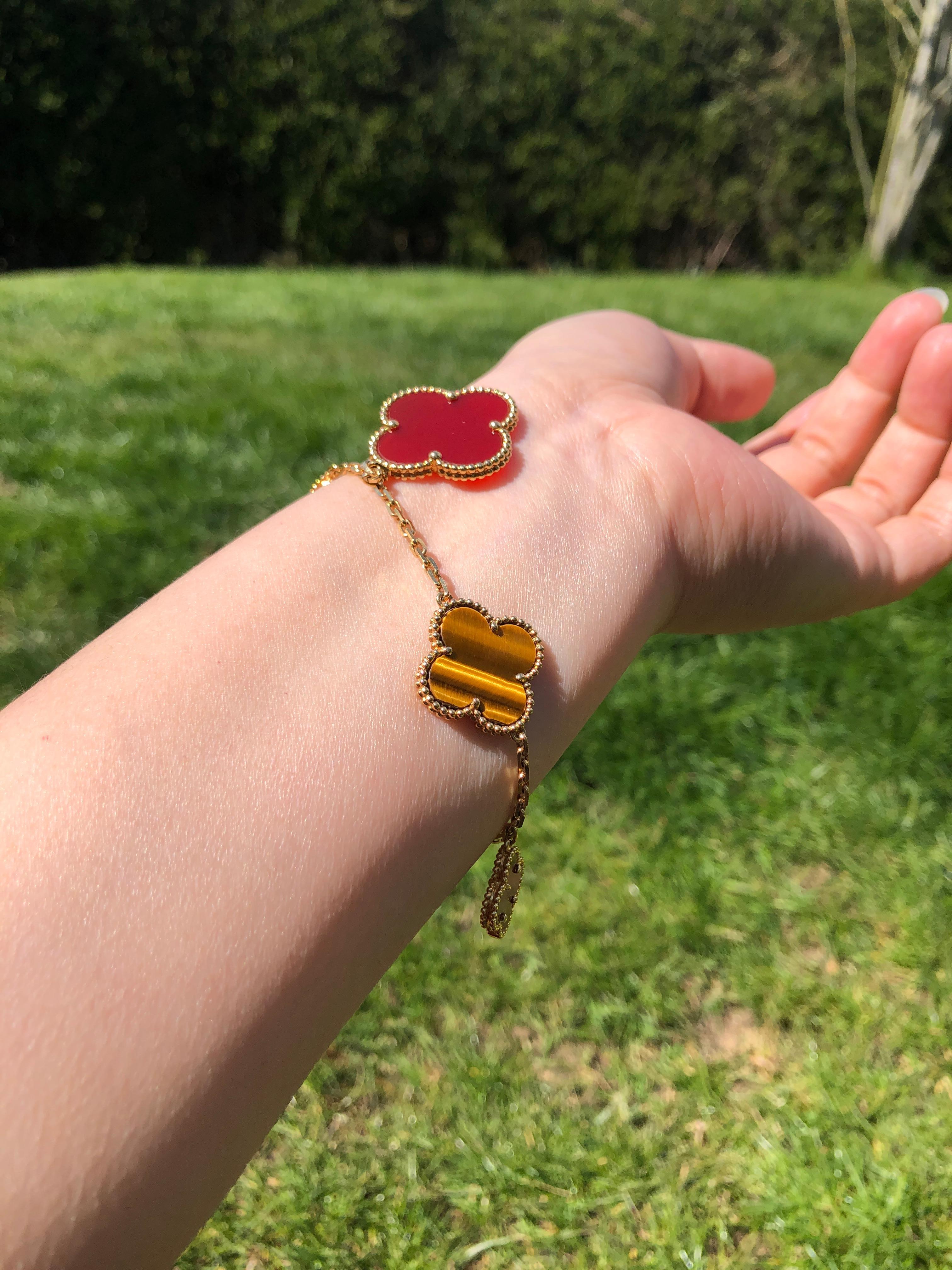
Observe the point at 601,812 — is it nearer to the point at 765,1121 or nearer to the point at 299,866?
the point at 765,1121

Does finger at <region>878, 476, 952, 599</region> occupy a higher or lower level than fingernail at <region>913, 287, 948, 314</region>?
lower

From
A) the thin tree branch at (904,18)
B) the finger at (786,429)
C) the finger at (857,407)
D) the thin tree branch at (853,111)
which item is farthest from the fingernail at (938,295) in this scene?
the thin tree branch at (853,111)

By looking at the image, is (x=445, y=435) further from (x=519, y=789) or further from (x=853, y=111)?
(x=853, y=111)

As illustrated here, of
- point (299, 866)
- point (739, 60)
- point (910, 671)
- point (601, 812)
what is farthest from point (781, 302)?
point (299, 866)

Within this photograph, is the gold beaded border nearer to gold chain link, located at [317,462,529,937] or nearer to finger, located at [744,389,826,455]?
gold chain link, located at [317,462,529,937]

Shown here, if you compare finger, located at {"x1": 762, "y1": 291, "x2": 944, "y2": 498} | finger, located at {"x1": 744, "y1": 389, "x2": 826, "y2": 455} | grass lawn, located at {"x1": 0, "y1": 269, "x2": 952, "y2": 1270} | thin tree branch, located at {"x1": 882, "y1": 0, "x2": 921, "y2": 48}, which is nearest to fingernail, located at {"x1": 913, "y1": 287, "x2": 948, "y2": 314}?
finger, located at {"x1": 762, "y1": 291, "x2": 944, "y2": 498}
